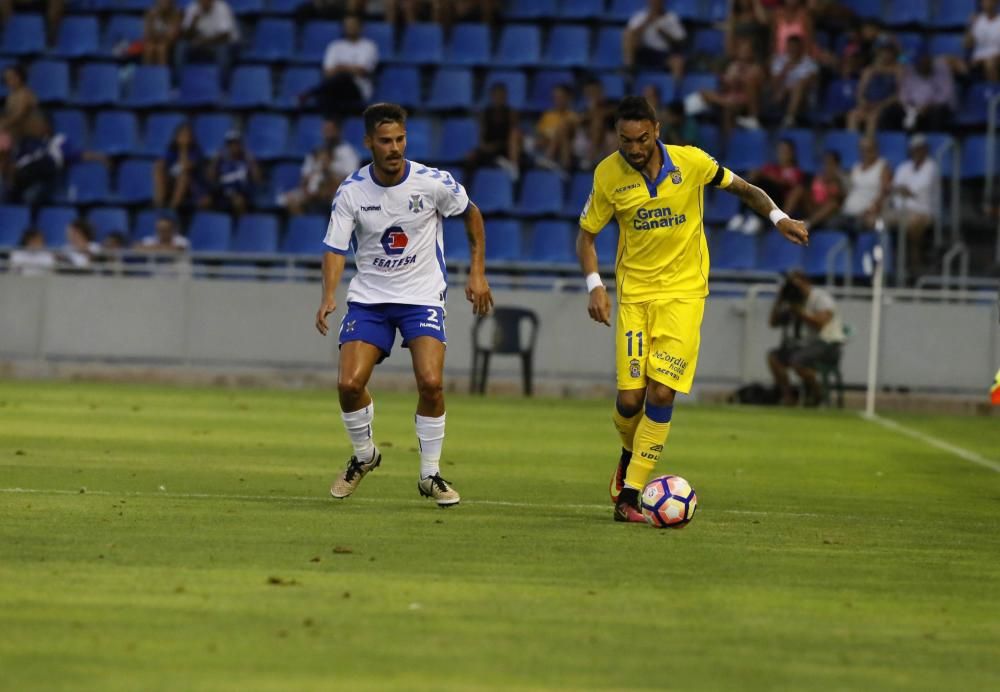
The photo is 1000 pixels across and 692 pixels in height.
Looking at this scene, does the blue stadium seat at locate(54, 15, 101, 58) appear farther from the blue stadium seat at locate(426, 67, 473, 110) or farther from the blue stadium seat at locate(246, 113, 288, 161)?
the blue stadium seat at locate(426, 67, 473, 110)

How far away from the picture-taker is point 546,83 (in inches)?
1145

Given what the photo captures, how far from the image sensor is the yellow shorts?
36.1ft

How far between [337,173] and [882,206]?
772cm

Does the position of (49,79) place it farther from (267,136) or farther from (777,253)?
(777,253)

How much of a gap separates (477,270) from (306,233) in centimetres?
1647

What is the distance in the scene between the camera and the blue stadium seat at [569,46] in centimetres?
2952

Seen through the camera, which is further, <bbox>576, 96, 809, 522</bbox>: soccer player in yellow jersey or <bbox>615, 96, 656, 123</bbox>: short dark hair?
<bbox>576, 96, 809, 522</bbox>: soccer player in yellow jersey

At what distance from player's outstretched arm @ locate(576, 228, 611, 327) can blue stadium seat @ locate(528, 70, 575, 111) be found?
1771 cm

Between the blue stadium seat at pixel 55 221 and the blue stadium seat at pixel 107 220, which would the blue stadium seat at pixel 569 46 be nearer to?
the blue stadium seat at pixel 107 220

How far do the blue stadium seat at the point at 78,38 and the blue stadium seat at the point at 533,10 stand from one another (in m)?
6.65

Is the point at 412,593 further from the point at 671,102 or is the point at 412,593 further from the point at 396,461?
the point at 671,102

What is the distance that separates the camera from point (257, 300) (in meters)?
25.8

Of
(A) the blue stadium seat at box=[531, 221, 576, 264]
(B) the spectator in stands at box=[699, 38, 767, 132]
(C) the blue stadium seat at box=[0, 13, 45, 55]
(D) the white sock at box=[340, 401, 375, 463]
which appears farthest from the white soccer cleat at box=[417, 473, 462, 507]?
(C) the blue stadium seat at box=[0, 13, 45, 55]

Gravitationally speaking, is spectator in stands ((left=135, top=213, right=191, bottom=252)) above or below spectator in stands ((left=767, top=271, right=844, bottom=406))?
above
